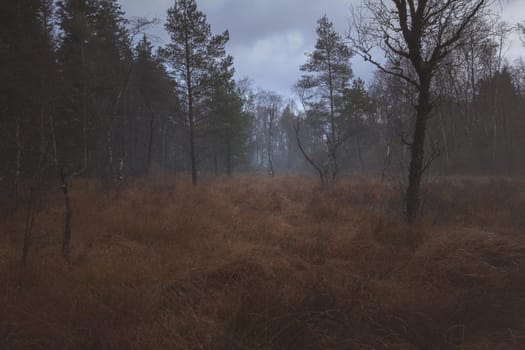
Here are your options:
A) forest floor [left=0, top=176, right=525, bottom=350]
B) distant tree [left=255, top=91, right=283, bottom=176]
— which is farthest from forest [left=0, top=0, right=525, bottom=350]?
distant tree [left=255, top=91, right=283, bottom=176]

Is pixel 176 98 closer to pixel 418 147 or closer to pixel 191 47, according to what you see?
pixel 191 47

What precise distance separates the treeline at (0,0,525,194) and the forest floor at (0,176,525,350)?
1.77 m

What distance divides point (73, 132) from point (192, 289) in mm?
14549

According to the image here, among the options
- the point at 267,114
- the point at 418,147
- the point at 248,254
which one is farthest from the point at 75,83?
the point at 267,114

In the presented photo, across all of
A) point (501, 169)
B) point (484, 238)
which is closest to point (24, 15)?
point (484, 238)

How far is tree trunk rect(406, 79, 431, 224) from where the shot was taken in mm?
5004

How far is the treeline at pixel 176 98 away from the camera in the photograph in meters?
8.04

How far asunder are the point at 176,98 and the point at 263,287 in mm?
20246

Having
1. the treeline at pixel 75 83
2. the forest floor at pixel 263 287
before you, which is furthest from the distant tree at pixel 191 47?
the forest floor at pixel 263 287

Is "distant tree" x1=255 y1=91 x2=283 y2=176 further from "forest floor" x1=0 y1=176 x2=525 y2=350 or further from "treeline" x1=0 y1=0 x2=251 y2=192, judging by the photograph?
"forest floor" x1=0 y1=176 x2=525 y2=350

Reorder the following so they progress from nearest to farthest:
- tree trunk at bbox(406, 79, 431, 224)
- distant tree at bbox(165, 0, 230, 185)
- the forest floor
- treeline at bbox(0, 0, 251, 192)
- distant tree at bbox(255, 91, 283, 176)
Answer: the forest floor
tree trunk at bbox(406, 79, 431, 224)
treeline at bbox(0, 0, 251, 192)
distant tree at bbox(165, 0, 230, 185)
distant tree at bbox(255, 91, 283, 176)

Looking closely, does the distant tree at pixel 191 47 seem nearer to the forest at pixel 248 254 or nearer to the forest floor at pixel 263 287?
the forest at pixel 248 254

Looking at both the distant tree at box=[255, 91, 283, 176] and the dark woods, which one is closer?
the dark woods

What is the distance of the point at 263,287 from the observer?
8.95 feet
